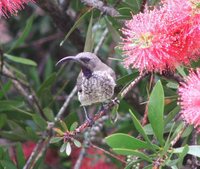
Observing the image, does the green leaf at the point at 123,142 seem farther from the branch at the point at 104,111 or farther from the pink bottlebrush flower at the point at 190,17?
the pink bottlebrush flower at the point at 190,17

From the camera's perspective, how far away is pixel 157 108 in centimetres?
159

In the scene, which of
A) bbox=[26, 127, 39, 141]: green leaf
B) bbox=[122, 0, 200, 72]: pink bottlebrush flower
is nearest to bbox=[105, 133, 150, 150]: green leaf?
bbox=[122, 0, 200, 72]: pink bottlebrush flower

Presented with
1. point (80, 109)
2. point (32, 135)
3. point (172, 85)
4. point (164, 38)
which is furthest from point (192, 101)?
point (80, 109)

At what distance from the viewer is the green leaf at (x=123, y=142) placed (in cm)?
149

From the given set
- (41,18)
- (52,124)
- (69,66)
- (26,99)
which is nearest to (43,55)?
(41,18)

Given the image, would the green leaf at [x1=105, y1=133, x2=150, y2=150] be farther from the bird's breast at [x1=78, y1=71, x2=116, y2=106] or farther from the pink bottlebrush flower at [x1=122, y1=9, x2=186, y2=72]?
the bird's breast at [x1=78, y1=71, x2=116, y2=106]

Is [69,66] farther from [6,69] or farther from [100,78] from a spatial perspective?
[100,78]

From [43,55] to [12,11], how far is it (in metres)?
1.71

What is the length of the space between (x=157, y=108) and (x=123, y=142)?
0.14 meters

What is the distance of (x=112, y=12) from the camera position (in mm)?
2102

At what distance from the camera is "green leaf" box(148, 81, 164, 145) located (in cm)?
158

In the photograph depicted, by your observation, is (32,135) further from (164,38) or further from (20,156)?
(164,38)

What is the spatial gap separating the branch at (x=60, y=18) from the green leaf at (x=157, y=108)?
2.46 ft

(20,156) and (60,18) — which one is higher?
(60,18)
